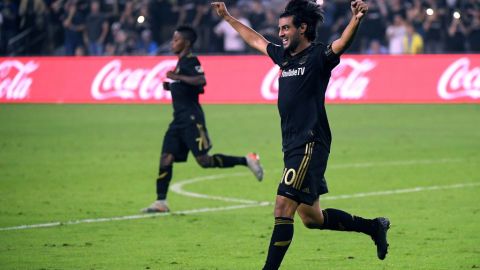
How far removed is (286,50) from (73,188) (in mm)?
7797

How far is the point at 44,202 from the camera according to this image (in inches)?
583

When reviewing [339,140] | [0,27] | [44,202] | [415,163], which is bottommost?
[0,27]

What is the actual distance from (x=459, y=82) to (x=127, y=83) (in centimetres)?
875

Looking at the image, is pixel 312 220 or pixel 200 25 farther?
pixel 200 25

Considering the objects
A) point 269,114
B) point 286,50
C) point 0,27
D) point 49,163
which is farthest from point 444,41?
point 286,50

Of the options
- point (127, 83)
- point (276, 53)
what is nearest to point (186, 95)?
point (276, 53)

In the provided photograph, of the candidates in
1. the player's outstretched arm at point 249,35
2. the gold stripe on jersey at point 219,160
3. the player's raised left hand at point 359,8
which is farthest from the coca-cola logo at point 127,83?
the player's raised left hand at point 359,8

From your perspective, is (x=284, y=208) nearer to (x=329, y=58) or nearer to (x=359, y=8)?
(x=329, y=58)

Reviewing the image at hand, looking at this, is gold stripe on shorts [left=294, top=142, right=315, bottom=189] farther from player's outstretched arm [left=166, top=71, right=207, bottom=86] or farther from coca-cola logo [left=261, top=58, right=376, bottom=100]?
coca-cola logo [left=261, top=58, right=376, bottom=100]

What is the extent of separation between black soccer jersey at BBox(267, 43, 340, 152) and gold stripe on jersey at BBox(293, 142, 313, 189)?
0.18 ft

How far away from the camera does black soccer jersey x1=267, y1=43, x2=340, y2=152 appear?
8.94 meters

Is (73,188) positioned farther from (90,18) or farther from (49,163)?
(90,18)

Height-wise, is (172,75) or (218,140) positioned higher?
(172,75)

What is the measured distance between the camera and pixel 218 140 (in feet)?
75.7
